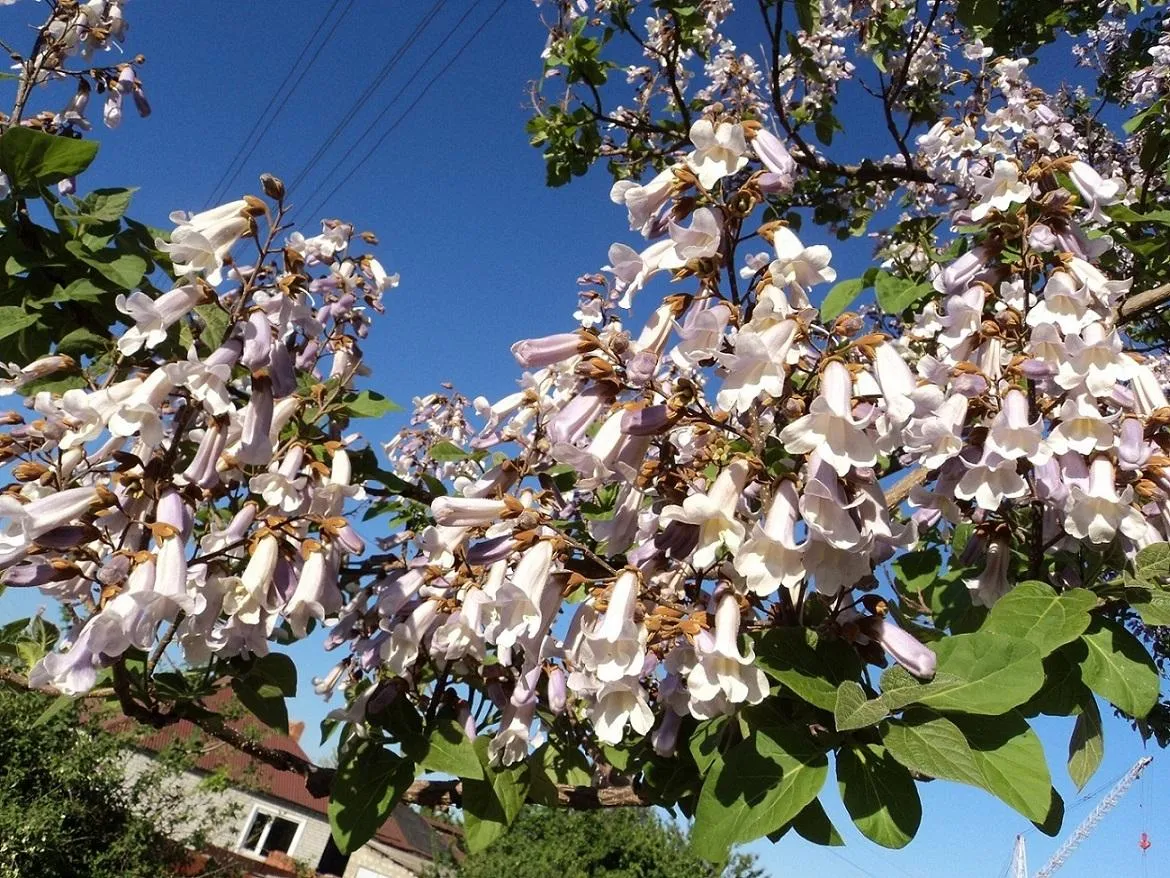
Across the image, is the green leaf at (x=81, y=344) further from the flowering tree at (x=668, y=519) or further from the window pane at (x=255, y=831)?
the window pane at (x=255, y=831)

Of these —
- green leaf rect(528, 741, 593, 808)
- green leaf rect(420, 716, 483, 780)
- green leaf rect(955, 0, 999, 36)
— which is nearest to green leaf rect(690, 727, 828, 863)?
green leaf rect(420, 716, 483, 780)

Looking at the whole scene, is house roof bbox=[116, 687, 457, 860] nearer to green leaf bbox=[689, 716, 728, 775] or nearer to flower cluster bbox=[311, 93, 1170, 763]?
green leaf bbox=[689, 716, 728, 775]

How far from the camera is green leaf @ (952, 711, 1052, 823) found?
1395 mm

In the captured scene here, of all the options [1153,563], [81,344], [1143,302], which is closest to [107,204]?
[81,344]

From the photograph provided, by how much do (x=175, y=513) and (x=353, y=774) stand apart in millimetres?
1006

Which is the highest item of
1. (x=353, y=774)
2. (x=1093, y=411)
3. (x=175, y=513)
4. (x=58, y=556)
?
(x=1093, y=411)

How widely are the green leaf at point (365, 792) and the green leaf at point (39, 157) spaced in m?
2.05

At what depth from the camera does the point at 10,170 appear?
101 inches

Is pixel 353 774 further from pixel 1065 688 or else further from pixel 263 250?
pixel 1065 688

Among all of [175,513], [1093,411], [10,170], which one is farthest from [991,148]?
[10,170]

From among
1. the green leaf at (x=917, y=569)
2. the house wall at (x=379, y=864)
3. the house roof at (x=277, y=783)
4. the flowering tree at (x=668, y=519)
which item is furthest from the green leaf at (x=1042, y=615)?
the house wall at (x=379, y=864)

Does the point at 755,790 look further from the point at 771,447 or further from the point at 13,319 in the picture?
the point at 13,319

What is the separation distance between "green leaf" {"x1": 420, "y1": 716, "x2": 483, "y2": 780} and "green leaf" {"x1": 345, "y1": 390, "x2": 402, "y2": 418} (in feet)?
3.41

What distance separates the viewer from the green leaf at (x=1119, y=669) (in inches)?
65.1
